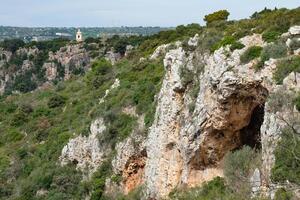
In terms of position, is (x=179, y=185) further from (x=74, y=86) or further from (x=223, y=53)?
(x=74, y=86)

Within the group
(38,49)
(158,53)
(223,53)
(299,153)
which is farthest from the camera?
(38,49)

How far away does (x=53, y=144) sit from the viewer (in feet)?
129

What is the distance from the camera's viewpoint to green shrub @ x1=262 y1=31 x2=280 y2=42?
2098cm

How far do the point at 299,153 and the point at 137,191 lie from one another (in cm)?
1207

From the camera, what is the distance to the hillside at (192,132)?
1720cm

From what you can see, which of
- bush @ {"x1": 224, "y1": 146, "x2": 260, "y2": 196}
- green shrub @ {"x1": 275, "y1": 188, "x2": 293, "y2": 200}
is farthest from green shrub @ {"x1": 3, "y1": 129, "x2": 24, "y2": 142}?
green shrub @ {"x1": 275, "y1": 188, "x2": 293, "y2": 200}

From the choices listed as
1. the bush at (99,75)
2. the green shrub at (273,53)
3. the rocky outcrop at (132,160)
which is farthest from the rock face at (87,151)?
the bush at (99,75)

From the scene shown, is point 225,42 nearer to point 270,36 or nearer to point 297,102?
point 270,36

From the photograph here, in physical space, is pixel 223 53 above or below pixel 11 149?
above

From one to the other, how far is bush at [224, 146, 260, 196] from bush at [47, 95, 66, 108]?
1318 inches

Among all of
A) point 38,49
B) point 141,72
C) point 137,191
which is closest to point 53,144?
point 141,72

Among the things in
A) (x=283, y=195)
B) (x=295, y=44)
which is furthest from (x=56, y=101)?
(x=283, y=195)

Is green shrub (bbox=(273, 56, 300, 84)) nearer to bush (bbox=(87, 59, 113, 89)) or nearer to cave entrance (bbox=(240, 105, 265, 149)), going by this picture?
cave entrance (bbox=(240, 105, 265, 149))

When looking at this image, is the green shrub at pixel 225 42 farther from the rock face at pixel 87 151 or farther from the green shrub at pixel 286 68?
the rock face at pixel 87 151
